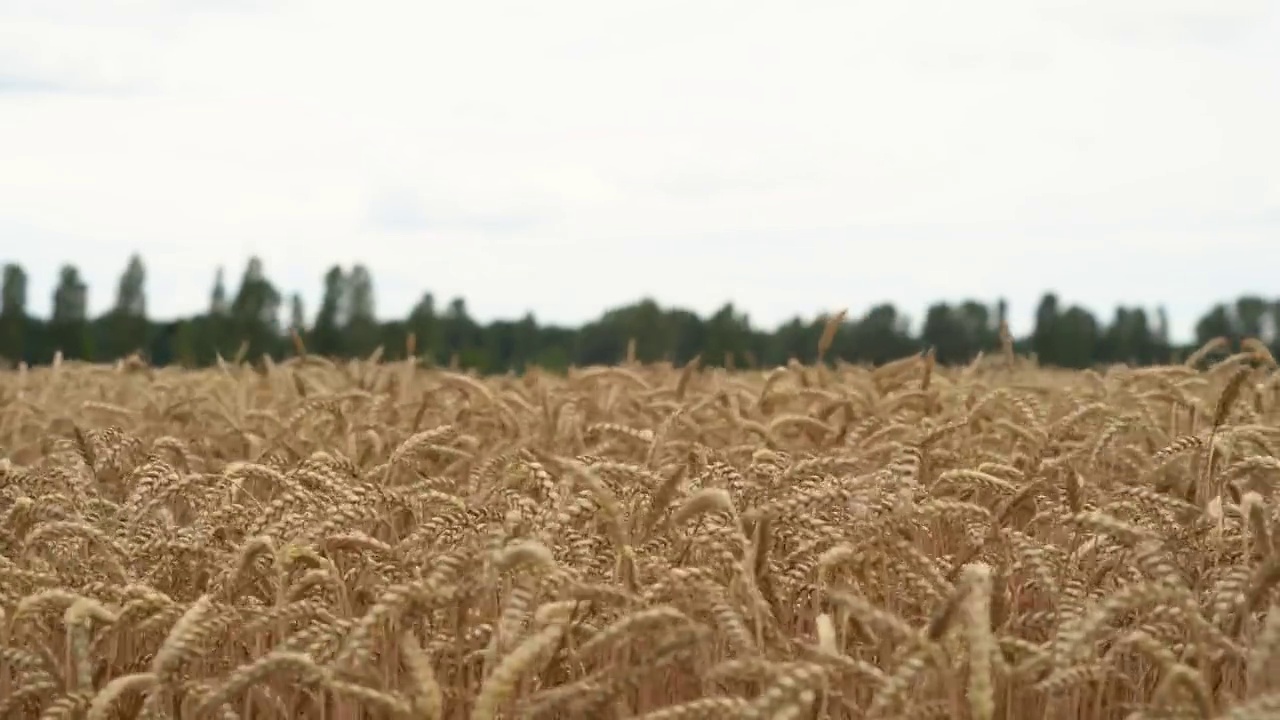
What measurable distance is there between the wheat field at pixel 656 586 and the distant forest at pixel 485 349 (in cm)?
3235

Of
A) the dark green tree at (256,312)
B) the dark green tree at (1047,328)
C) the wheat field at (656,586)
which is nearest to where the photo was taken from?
the wheat field at (656,586)

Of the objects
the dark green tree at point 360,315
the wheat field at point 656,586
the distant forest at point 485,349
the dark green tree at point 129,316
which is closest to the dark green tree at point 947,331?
the distant forest at point 485,349

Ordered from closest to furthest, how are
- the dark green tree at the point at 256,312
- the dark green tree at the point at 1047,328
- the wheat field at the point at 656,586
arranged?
the wheat field at the point at 656,586, the dark green tree at the point at 256,312, the dark green tree at the point at 1047,328

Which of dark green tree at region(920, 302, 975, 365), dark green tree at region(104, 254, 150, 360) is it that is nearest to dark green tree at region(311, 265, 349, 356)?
dark green tree at region(104, 254, 150, 360)

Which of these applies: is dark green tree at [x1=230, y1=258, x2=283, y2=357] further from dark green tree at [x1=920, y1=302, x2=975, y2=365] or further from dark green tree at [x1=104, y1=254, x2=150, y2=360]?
dark green tree at [x1=920, y1=302, x2=975, y2=365]

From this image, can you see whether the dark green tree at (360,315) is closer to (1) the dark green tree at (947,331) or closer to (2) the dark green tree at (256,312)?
(2) the dark green tree at (256,312)

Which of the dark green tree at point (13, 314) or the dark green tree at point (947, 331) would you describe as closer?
the dark green tree at point (13, 314)

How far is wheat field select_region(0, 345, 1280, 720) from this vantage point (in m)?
2.27

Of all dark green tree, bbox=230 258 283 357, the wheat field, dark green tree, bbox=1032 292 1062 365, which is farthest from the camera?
dark green tree, bbox=1032 292 1062 365

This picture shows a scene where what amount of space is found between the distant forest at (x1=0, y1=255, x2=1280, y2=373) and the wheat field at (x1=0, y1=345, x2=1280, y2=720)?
32.4 metres

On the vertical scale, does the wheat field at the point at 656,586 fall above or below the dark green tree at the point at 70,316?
below

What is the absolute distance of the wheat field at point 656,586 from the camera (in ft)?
7.43

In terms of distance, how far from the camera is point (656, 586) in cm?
264

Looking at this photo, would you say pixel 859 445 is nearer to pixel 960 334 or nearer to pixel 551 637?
pixel 551 637
